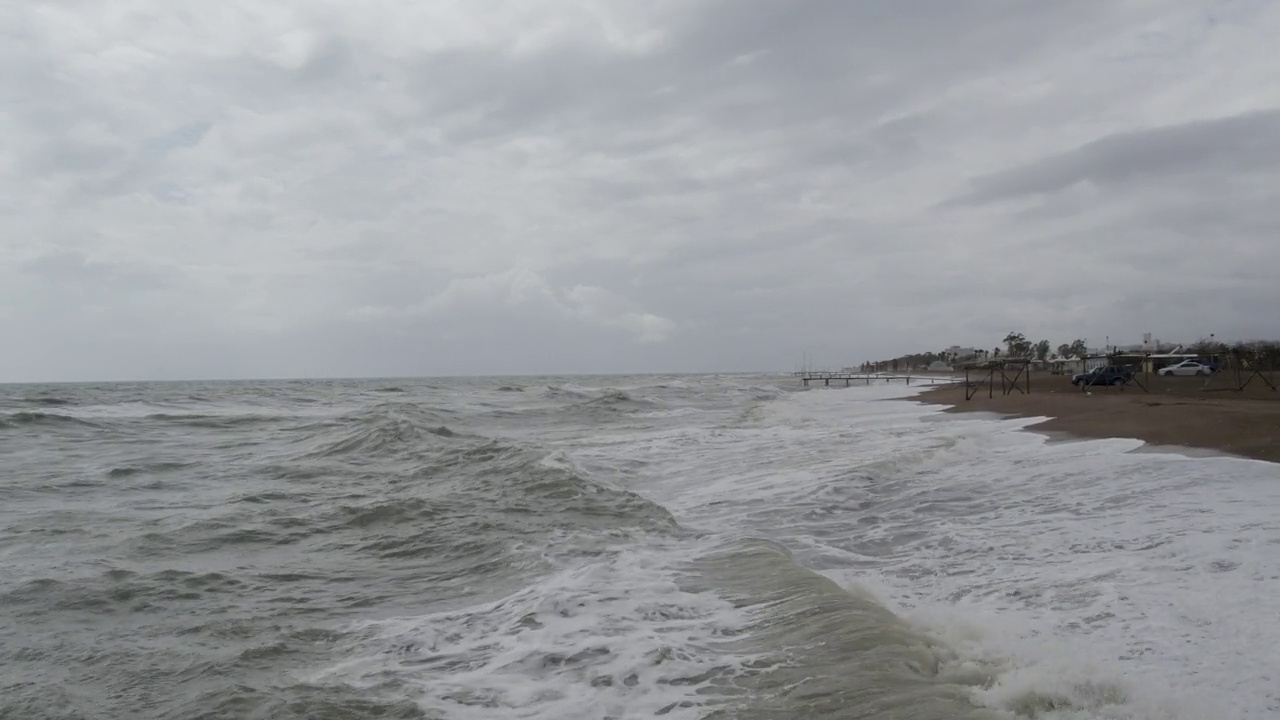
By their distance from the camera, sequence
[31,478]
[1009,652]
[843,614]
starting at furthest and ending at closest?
[31,478] → [843,614] → [1009,652]

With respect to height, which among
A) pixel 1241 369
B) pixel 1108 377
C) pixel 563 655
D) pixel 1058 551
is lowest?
pixel 563 655

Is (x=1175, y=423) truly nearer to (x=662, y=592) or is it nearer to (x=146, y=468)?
(x=662, y=592)

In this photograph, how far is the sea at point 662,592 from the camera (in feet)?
14.8

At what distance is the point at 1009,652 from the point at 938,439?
12.9 m

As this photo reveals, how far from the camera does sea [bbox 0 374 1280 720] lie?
14.8 ft

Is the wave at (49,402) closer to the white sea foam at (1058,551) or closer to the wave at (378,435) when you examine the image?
the wave at (378,435)

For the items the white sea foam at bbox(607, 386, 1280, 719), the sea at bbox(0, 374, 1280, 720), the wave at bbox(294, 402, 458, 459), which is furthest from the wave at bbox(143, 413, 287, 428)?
the white sea foam at bbox(607, 386, 1280, 719)

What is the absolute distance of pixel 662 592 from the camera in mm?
6820

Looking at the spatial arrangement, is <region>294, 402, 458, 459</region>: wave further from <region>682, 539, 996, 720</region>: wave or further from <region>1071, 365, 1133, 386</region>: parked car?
<region>1071, 365, 1133, 386</region>: parked car

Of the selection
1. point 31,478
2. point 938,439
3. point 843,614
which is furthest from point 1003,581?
point 31,478

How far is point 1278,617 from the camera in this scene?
4816 millimetres

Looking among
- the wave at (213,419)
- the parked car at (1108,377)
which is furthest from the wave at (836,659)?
the parked car at (1108,377)

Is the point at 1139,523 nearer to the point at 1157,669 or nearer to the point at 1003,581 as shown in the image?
the point at 1003,581

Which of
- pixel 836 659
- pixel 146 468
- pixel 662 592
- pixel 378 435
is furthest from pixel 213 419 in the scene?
pixel 836 659
